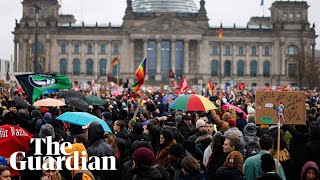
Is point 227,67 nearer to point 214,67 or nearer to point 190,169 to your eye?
point 214,67

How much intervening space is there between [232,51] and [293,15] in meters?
11.2

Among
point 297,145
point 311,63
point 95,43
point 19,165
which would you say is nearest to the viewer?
point 19,165

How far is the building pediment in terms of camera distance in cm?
9862

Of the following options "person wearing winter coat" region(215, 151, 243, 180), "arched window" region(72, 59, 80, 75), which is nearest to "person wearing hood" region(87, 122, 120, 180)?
"person wearing winter coat" region(215, 151, 243, 180)

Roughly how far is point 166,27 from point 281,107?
88419 millimetres

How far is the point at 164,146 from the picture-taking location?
1098 cm

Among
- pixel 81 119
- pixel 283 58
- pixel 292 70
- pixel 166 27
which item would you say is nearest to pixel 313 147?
pixel 81 119

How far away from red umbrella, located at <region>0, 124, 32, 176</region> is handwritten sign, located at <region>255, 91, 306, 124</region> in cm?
397

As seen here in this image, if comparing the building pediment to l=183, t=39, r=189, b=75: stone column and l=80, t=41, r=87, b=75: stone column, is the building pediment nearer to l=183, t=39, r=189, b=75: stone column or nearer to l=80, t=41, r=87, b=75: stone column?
l=183, t=39, r=189, b=75: stone column

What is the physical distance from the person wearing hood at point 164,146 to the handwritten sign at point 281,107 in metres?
1.58

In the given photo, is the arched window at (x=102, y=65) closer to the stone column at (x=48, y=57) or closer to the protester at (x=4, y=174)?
the stone column at (x=48, y=57)

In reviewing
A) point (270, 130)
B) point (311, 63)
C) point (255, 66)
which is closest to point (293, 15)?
point (255, 66)

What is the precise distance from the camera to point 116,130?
43.8ft

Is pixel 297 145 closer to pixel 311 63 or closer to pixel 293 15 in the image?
pixel 311 63
